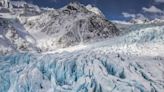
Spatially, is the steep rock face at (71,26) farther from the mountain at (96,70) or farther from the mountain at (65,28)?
the mountain at (96,70)

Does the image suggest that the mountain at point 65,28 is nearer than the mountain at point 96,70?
No

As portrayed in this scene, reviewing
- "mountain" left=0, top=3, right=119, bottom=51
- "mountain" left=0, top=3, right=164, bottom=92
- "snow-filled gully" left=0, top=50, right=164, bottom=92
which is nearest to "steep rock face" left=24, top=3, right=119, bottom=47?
"mountain" left=0, top=3, right=119, bottom=51

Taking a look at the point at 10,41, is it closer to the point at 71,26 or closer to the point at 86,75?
the point at 71,26

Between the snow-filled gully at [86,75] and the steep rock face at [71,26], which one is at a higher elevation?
the steep rock face at [71,26]

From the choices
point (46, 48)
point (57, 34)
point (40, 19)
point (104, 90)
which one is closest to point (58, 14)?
point (40, 19)

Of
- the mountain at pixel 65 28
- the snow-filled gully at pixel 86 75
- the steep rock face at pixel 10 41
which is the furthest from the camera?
the mountain at pixel 65 28

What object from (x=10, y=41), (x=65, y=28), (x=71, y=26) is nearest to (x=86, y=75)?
(x=10, y=41)

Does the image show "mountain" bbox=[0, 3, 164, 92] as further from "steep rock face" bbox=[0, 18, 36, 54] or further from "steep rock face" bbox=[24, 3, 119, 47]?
"steep rock face" bbox=[24, 3, 119, 47]

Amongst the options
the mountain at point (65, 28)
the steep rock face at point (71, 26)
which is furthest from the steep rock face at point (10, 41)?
the steep rock face at point (71, 26)
